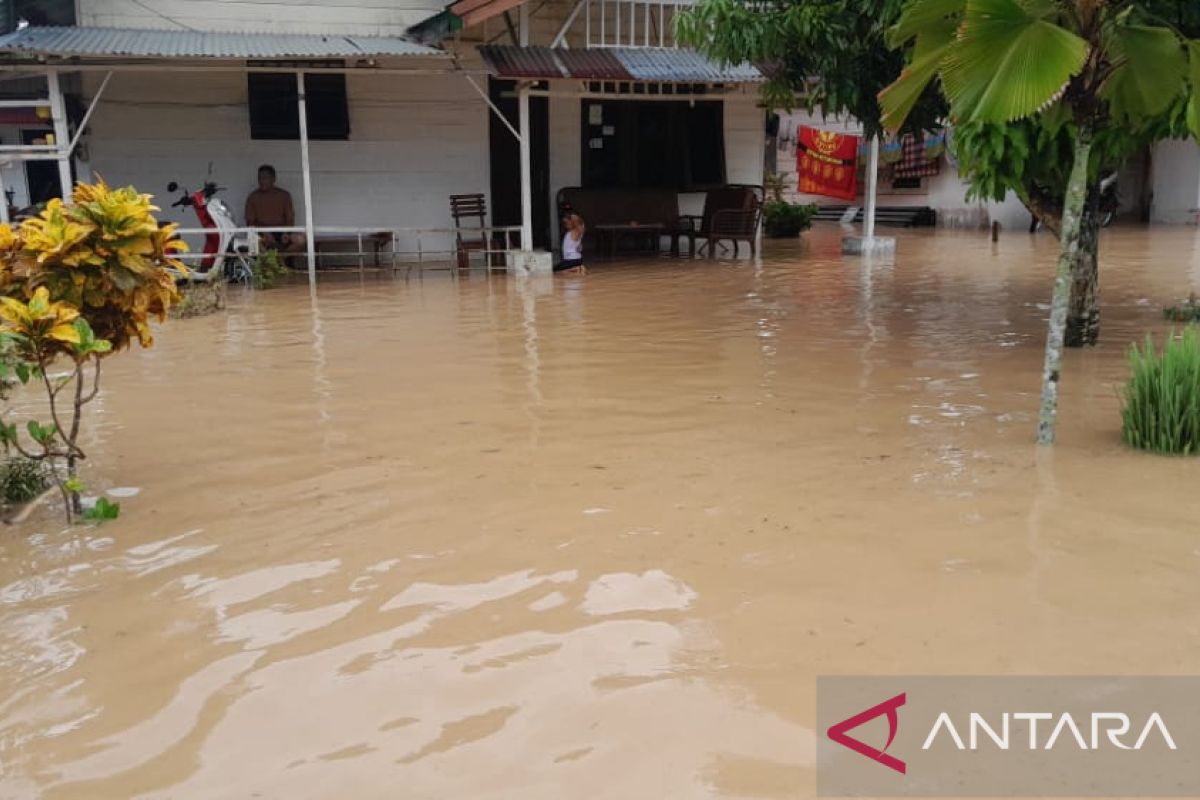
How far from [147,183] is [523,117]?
495 cm

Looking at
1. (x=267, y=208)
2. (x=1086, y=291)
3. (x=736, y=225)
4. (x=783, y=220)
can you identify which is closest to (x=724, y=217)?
(x=736, y=225)

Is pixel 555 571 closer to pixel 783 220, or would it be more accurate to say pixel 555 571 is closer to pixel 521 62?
pixel 521 62

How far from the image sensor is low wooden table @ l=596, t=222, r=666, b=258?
50.0 ft

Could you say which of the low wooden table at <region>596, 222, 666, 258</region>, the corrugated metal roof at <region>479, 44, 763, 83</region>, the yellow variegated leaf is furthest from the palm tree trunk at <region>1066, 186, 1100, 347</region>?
the low wooden table at <region>596, 222, 666, 258</region>

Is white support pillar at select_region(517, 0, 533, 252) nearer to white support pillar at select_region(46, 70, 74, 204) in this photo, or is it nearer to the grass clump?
white support pillar at select_region(46, 70, 74, 204)

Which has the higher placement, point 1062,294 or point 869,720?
point 1062,294

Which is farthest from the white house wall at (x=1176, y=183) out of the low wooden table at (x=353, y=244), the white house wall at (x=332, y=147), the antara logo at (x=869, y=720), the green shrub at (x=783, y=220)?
the antara logo at (x=869, y=720)

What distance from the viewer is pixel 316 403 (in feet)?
21.9

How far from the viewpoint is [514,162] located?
15.1m

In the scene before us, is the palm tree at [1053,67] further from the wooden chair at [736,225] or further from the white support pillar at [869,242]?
the white support pillar at [869,242]

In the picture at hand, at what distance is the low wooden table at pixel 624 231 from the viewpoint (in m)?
15.2

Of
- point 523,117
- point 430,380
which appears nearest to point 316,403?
point 430,380

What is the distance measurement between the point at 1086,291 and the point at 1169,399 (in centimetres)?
312

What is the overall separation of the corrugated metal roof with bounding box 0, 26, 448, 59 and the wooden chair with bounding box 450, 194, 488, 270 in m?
2.48
